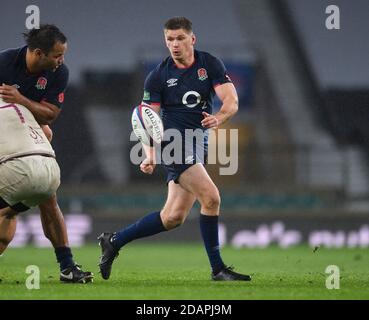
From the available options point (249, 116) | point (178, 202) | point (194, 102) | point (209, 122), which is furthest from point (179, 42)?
point (249, 116)

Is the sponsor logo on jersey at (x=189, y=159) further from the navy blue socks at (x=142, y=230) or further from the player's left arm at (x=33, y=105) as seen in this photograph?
the player's left arm at (x=33, y=105)

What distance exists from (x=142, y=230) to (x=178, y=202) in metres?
0.38

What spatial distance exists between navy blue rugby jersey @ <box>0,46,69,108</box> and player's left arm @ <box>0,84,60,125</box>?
0.24 feet

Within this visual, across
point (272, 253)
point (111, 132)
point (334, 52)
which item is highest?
point (334, 52)

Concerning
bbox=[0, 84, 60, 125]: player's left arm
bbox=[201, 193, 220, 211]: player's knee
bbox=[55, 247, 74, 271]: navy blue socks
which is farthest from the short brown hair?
bbox=[55, 247, 74, 271]: navy blue socks

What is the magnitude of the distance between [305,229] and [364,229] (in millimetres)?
887

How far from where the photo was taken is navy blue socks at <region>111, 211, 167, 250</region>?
8.06 metres

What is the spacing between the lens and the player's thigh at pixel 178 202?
795 centimetres

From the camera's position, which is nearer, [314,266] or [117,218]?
[314,266]

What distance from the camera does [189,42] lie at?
7992 millimetres

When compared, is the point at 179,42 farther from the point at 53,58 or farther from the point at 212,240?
the point at 212,240
